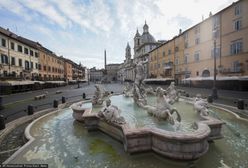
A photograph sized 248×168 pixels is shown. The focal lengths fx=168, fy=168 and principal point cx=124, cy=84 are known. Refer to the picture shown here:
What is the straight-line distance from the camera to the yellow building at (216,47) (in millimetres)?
26047

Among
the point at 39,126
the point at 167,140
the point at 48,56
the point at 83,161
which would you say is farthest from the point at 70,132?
the point at 48,56

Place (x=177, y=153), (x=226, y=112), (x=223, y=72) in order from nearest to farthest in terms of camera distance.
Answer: (x=177, y=153) → (x=226, y=112) → (x=223, y=72)

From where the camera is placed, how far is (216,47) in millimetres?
30938

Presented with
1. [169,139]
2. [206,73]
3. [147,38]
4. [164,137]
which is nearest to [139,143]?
[164,137]

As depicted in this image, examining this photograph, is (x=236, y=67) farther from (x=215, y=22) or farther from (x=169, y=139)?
(x=169, y=139)

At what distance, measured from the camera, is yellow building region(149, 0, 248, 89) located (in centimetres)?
2605

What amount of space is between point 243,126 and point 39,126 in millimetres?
9464

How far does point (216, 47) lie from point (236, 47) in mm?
4062

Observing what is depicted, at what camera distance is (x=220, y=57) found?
30078 millimetres

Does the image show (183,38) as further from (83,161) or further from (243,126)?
(83,161)

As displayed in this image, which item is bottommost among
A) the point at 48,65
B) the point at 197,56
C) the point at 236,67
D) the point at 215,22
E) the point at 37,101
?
the point at 37,101

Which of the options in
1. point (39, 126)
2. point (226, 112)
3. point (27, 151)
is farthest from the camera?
point (226, 112)

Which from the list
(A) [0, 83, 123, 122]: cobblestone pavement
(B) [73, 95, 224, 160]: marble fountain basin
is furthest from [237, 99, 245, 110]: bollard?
(A) [0, 83, 123, 122]: cobblestone pavement

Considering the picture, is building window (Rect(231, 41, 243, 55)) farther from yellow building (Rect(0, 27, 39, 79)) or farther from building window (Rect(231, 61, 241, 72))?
yellow building (Rect(0, 27, 39, 79))
